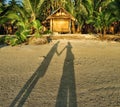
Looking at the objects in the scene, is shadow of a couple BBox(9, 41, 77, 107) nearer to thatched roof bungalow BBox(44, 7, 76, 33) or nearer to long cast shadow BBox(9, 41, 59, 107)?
long cast shadow BBox(9, 41, 59, 107)

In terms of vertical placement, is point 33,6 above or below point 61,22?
above

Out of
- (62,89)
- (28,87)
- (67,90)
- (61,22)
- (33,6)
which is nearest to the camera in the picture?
(67,90)

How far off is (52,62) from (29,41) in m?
9.12

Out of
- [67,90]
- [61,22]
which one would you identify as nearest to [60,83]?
[67,90]

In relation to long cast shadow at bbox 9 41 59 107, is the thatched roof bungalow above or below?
above

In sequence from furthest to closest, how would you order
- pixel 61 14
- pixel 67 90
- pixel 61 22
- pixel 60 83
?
pixel 61 22 → pixel 61 14 → pixel 60 83 → pixel 67 90

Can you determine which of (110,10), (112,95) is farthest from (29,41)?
(112,95)

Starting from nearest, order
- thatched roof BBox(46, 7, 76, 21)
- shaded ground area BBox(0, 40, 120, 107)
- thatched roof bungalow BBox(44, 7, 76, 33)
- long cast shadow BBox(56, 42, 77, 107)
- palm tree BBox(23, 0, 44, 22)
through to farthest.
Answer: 1. long cast shadow BBox(56, 42, 77, 107)
2. shaded ground area BBox(0, 40, 120, 107)
3. palm tree BBox(23, 0, 44, 22)
4. thatched roof BBox(46, 7, 76, 21)
5. thatched roof bungalow BBox(44, 7, 76, 33)

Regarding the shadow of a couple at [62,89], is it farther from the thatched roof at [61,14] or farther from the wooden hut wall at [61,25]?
the wooden hut wall at [61,25]

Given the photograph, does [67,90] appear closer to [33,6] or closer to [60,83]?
[60,83]

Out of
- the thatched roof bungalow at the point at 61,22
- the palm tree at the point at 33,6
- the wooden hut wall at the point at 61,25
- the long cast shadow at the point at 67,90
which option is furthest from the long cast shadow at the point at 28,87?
the wooden hut wall at the point at 61,25

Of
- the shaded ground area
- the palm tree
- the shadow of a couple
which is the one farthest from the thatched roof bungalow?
the shadow of a couple

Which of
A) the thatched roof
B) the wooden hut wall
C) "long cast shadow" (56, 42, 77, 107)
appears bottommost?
"long cast shadow" (56, 42, 77, 107)

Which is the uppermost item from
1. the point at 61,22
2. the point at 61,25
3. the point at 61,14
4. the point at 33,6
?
the point at 33,6
